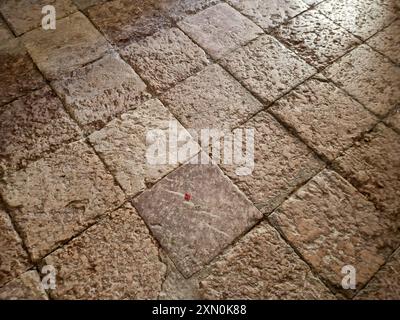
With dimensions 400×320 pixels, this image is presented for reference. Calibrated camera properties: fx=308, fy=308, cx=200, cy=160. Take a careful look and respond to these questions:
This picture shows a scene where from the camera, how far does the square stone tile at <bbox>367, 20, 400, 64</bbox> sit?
8.77ft

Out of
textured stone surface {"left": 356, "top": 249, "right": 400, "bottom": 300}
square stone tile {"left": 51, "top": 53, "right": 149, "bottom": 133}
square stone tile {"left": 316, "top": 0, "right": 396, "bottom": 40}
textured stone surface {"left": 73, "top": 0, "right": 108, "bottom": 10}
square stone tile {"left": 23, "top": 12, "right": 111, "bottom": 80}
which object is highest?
square stone tile {"left": 316, "top": 0, "right": 396, "bottom": 40}

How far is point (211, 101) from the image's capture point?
2.42 metres

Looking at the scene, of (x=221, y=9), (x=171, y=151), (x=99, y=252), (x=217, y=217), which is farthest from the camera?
(x=221, y=9)

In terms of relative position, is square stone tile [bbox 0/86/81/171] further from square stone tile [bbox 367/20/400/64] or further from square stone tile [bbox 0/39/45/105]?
square stone tile [bbox 367/20/400/64]

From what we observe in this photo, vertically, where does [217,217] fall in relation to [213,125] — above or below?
below

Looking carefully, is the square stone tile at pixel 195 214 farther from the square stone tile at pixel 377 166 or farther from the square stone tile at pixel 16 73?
the square stone tile at pixel 16 73

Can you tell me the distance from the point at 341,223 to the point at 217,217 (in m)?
0.77

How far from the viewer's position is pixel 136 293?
5.60ft

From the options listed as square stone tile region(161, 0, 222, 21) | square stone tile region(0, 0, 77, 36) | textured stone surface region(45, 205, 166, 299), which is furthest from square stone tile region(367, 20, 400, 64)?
square stone tile region(0, 0, 77, 36)

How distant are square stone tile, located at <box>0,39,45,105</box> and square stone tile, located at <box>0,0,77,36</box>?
22 cm
